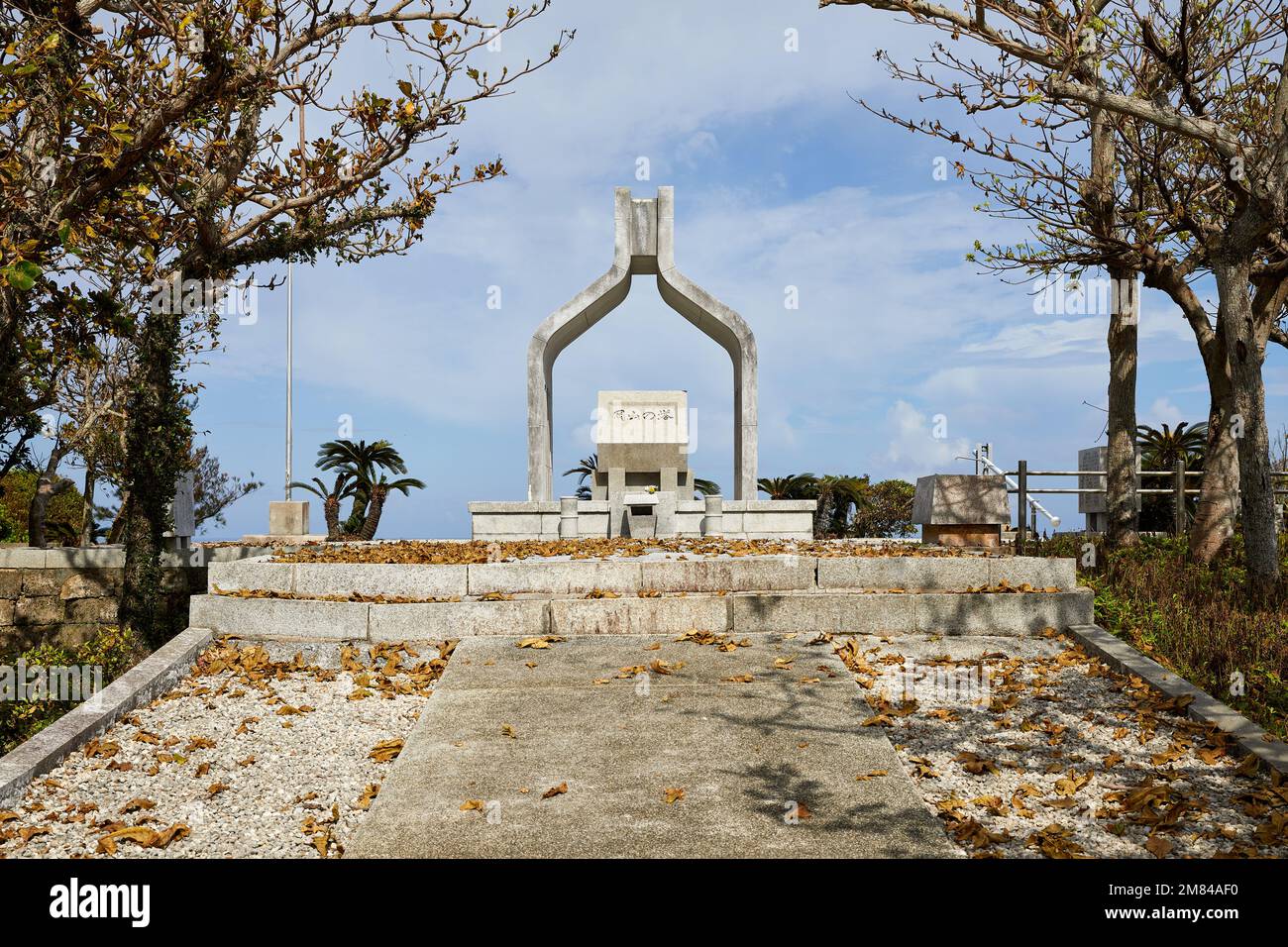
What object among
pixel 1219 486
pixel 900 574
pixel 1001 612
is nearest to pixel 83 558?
pixel 900 574

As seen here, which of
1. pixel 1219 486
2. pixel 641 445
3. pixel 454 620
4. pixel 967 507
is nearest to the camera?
pixel 454 620

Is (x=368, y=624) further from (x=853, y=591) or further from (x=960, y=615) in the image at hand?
(x=960, y=615)

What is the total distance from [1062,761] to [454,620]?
559 centimetres

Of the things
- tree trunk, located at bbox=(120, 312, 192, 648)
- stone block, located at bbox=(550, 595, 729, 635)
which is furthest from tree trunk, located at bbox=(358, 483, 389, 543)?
stone block, located at bbox=(550, 595, 729, 635)

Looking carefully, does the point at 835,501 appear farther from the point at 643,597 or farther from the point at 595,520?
the point at 643,597

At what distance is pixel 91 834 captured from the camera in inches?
235

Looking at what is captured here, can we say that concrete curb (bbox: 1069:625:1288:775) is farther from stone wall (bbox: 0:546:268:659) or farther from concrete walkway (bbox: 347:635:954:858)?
stone wall (bbox: 0:546:268:659)

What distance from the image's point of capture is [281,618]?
373 inches

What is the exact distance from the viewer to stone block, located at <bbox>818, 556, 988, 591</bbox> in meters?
10.2

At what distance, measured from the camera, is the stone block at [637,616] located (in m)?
9.29

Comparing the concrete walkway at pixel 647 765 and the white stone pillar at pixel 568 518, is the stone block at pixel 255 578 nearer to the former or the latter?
the concrete walkway at pixel 647 765

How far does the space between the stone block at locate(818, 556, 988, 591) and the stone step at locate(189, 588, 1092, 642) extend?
0.57 meters

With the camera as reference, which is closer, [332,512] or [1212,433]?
[1212,433]
